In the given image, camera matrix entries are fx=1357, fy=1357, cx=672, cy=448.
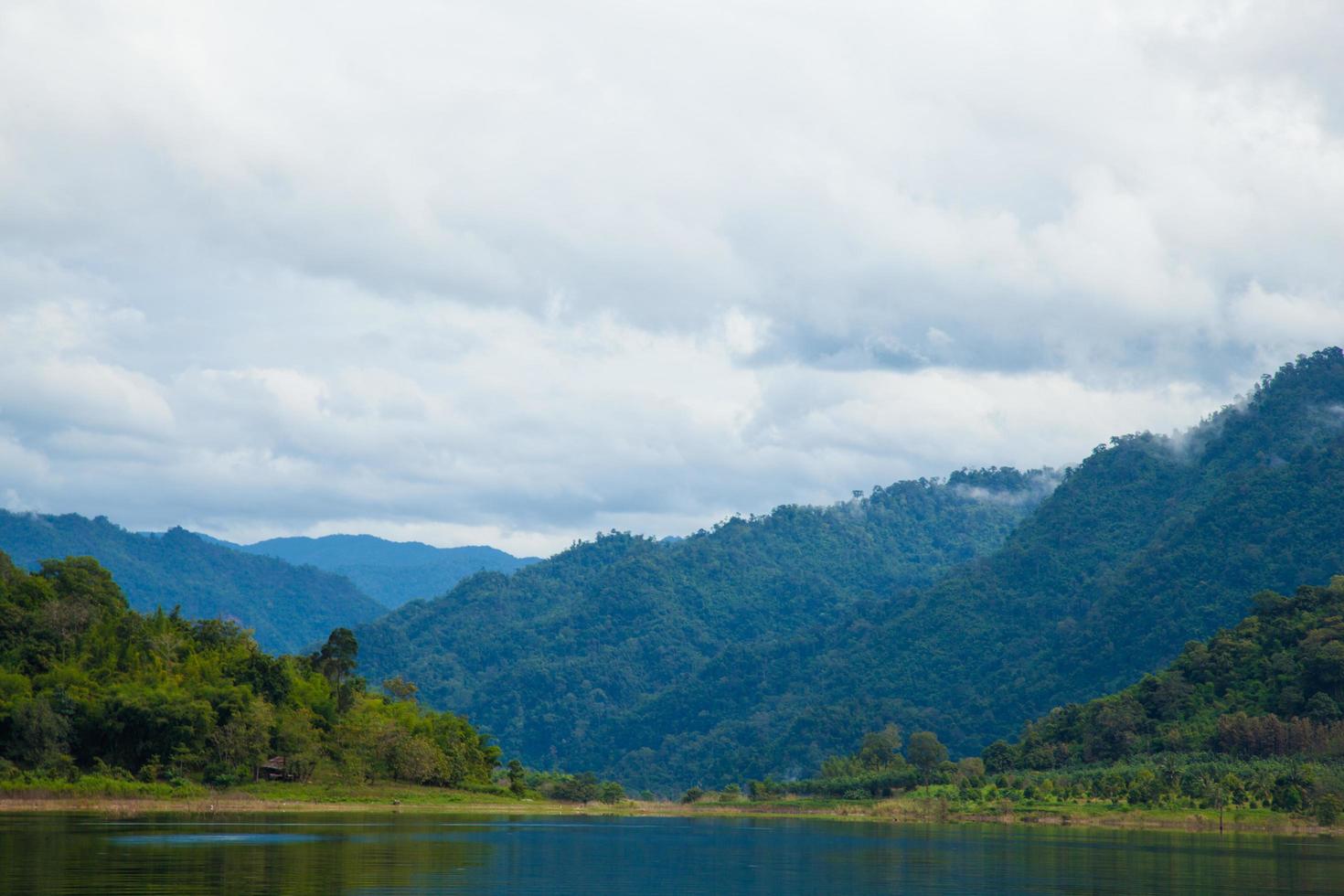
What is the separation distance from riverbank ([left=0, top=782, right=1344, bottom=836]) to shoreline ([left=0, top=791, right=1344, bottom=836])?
0.08 metres

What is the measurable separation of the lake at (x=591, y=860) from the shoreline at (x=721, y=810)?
942 cm

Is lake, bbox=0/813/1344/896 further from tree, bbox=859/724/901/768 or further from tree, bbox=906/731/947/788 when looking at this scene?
tree, bbox=859/724/901/768

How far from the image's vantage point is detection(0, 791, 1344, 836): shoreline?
279 ft

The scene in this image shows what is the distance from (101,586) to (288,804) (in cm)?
2927

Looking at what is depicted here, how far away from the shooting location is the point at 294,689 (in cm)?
11344

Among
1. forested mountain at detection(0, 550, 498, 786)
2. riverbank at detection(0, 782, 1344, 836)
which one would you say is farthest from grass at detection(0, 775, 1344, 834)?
forested mountain at detection(0, 550, 498, 786)

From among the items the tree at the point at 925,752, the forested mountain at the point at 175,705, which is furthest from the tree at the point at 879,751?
the forested mountain at the point at 175,705

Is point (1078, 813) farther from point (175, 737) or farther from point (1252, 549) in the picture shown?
point (1252, 549)

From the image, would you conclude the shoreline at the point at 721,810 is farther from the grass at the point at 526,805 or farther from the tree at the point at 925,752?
the tree at the point at 925,752

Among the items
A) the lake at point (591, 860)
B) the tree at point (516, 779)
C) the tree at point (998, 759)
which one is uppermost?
the lake at point (591, 860)

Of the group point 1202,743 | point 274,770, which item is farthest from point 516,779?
point 1202,743

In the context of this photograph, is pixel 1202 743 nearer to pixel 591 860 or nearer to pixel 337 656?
pixel 337 656

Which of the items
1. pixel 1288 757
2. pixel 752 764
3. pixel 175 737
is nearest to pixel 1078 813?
pixel 1288 757

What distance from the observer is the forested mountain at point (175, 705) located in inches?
3590
